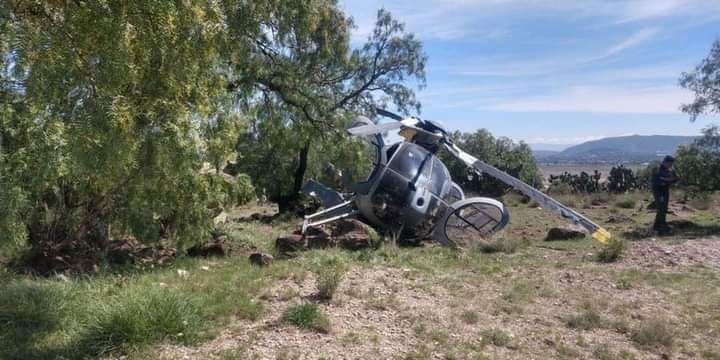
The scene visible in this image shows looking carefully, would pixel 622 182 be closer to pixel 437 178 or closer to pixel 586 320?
pixel 437 178

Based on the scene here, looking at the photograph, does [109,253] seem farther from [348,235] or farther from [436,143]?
[436,143]

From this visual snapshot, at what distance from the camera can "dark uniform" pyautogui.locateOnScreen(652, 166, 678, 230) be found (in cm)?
1275

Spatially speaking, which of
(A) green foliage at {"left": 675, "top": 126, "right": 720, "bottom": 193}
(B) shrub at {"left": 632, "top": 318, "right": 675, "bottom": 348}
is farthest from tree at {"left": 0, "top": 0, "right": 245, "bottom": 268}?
(A) green foliage at {"left": 675, "top": 126, "right": 720, "bottom": 193}

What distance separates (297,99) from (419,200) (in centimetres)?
390

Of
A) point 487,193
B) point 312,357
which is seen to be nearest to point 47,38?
point 312,357

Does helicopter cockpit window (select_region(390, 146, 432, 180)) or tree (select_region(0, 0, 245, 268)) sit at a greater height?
tree (select_region(0, 0, 245, 268))

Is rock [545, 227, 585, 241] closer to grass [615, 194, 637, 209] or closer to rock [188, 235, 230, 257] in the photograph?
rock [188, 235, 230, 257]

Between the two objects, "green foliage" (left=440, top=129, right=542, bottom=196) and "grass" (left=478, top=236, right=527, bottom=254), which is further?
"green foliage" (left=440, top=129, right=542, bottom=196)

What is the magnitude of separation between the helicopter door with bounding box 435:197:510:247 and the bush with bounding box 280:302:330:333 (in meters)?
5.74

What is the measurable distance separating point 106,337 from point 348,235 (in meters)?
6.11

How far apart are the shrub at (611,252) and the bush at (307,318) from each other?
5895 millimetres

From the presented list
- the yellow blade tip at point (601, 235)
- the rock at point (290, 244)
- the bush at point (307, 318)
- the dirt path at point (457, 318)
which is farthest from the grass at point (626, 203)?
the bush at point (307, 318)

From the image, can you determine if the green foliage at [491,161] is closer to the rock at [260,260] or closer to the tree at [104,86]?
the rock at [260,260]

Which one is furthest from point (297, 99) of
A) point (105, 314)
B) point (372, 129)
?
point (105, 314)
